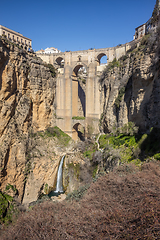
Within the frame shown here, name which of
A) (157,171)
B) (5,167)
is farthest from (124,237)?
(5,167)

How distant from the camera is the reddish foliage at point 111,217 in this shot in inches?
164

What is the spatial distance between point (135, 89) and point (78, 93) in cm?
1263

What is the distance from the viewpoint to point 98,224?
458 centimetres

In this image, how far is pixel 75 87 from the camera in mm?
22312

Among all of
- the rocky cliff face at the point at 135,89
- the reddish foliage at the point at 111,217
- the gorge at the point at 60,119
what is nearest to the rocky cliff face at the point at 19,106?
the gorge at the point at 60,119

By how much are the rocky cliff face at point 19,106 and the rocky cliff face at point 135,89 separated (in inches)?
274

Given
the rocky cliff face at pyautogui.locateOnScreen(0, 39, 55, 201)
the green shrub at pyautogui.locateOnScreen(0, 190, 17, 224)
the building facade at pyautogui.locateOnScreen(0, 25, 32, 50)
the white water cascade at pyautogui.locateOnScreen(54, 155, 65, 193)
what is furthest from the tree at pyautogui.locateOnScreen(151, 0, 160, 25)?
the green shrub at pyautogui.locateOnScreen(0, 190, 17, 224)

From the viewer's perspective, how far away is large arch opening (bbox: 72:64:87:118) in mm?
22078

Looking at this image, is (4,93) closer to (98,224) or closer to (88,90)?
(88,90)

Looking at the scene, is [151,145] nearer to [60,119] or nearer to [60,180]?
[60,180]

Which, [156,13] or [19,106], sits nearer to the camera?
[156,13]

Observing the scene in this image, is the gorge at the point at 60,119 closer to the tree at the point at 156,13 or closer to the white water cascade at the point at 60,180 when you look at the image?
the white water cascade at the point at 60,180

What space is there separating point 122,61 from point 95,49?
15.6 feet

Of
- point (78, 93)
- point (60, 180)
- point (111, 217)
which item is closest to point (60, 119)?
point (78, 93)
